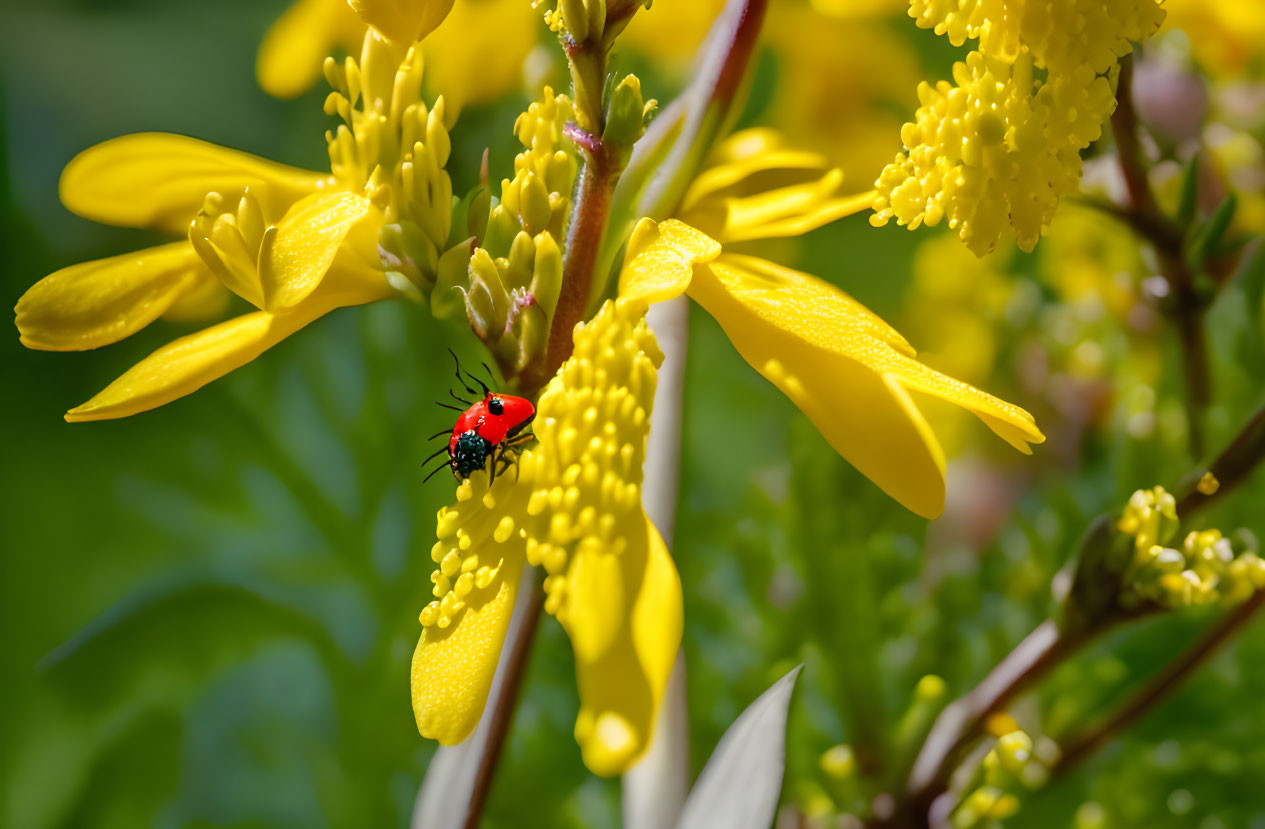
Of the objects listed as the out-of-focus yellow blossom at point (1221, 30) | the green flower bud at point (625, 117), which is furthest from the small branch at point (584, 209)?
the out-of-focus yellow blossom at point (1221, 30)

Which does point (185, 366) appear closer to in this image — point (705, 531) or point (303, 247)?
point (303, 247)

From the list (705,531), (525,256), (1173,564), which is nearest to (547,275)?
(525,256)

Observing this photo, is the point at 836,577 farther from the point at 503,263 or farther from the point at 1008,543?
the point at 503,263

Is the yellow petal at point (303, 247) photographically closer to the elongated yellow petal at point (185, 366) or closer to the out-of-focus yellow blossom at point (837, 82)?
the elongated yellow petal at point (185, 366)

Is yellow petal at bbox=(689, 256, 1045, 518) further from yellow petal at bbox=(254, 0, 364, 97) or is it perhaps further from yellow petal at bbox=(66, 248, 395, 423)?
yellow petal at bbox=(254, 0, 364, 97)

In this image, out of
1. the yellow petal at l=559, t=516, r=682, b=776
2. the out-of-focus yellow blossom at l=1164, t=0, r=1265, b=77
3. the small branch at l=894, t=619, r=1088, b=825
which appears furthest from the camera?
the out-of-focus yellow blossom at l=1164, t=0, r=1265, b=77

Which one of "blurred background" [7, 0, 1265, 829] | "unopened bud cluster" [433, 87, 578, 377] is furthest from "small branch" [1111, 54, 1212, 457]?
"unopened bud cluster" [433, 87, 578, 377]
